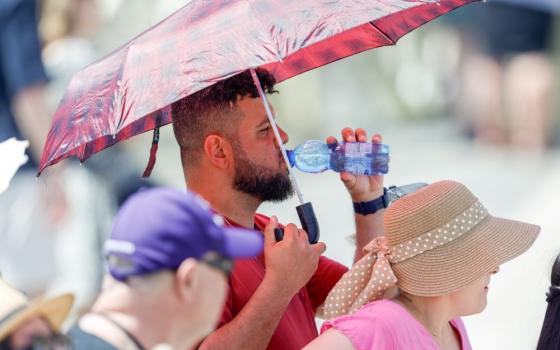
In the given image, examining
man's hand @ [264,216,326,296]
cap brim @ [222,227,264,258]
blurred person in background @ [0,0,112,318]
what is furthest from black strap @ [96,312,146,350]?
blurred person in background @ [0,0,112,318]

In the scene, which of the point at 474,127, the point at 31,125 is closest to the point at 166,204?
the point at 31,125

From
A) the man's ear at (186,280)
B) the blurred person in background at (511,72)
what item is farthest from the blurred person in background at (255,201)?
the blurred person in background at (511,72)

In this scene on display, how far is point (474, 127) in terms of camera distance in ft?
24.3

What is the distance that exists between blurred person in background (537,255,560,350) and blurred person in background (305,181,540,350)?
140 millimetres

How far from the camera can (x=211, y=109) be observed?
319 centimetres

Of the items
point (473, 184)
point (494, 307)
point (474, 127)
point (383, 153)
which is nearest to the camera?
point (383, 153)

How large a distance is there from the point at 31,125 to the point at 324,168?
65.1 inches

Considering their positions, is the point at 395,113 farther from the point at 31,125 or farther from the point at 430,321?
the point at 430,321

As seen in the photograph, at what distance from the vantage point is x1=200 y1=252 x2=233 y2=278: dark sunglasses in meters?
1.91

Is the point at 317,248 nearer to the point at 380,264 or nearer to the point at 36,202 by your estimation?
the point at 380,264

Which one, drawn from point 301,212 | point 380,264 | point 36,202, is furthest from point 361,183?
point 36,202

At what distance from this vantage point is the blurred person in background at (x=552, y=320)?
282cm

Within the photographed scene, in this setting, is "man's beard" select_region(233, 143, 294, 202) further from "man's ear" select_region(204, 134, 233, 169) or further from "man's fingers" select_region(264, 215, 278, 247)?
"man's fingers" select_region(264, 215, 278, 247)

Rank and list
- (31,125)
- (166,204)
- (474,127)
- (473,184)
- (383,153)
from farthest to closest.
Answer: (474,127)
(473,184)
(31,125)
(383,153)
(166,204)
